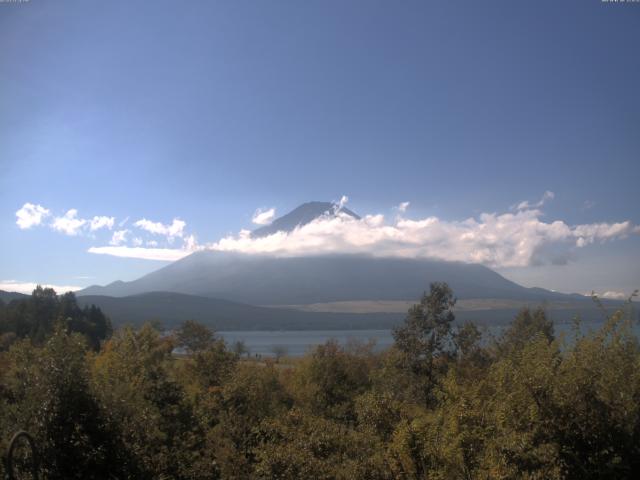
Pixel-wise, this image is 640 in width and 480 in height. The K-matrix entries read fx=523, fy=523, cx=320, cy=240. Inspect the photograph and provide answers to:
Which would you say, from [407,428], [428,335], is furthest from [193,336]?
[407,428]

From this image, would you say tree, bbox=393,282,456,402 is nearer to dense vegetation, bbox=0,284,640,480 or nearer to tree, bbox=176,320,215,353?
dense vegetation, bbox=0,284,640,480

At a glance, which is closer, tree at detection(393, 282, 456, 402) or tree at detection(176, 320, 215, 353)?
tree at detection(393, 282, 456, 402)

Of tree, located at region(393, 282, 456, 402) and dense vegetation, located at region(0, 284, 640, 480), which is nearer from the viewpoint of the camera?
dense vegetation, located at region(0, 284, 640, 480)

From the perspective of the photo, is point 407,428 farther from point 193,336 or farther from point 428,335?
point 193,336

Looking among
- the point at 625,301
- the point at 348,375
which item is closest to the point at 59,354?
the point at 625,301

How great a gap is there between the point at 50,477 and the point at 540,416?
11290 millimetres

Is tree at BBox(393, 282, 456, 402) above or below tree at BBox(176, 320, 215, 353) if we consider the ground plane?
above

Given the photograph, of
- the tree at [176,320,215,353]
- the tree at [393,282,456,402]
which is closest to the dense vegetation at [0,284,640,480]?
the tree at [393,282,456,402]

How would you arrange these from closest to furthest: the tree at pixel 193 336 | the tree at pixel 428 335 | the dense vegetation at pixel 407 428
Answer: the dense vegetation at pixel 407 428 < the tree at pixel 428 335 < the tree at pixel 193 336

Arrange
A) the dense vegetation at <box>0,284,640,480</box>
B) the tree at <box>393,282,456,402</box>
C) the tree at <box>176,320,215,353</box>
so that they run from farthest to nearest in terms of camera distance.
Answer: the tree at <box>176,320,215,353</box>
the tree at <box>393,282,456,402</box>
the dense vegetation at <box>0,284,640,480</box>

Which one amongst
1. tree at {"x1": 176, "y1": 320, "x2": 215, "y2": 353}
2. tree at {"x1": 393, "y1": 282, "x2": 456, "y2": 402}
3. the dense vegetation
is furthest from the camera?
tree at {"x1": 176, "y1": 320, "x2": 215, "y2": 353}

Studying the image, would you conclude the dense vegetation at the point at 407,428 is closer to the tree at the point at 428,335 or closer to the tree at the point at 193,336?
the tree at the point at 428,335

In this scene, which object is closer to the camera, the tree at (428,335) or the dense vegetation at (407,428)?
the dense vegetation at (407,428)

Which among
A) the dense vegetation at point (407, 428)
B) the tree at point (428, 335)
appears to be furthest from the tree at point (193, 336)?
the dense vegetation at point (407, 428)
